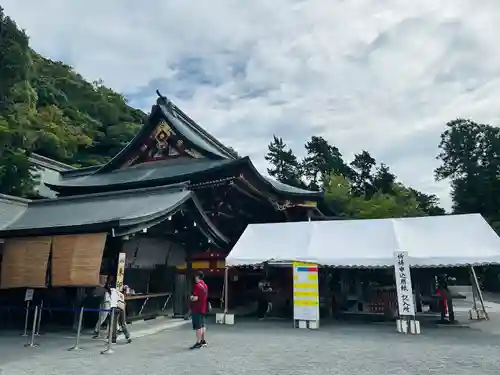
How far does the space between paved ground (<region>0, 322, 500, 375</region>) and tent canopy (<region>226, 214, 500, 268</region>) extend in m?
1.70

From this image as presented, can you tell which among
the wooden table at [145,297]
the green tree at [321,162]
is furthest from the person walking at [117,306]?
the green tree at [321,162]

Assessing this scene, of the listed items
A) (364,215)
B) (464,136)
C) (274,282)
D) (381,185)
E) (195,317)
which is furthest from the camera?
(381,185)

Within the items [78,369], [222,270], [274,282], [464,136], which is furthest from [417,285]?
[464,136]

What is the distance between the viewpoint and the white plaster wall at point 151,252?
10.5m

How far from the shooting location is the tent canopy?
9727 mm

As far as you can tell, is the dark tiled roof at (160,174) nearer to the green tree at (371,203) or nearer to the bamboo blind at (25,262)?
the bamboo blind at (25,262)

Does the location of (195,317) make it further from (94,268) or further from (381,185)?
(381,185)

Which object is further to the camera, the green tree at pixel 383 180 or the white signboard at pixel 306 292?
A: the green tree at pixel 383 180

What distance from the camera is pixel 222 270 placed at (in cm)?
1399

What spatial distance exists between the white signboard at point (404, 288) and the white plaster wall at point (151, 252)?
6272mm

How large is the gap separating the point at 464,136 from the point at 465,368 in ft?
145

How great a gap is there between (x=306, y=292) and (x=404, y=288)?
7.40ft

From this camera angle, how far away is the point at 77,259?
837 centimetres

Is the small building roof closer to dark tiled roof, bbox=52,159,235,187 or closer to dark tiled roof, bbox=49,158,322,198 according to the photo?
dark tiled roof, bbox=49,158,322,198
